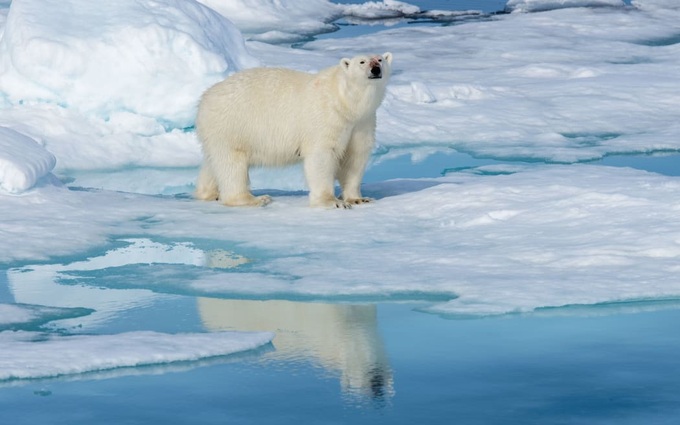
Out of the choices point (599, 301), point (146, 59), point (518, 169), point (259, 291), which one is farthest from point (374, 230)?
point (146, 59)

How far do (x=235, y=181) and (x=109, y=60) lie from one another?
265cm

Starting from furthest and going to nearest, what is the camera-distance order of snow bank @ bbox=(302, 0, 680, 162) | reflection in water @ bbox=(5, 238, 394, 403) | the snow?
snow bank @ bbox=(302, 0, 680, 162)
the snow
reflection in water @ bbox=(5, 238, 394, 403)

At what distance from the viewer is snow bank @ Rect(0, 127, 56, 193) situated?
6980mm

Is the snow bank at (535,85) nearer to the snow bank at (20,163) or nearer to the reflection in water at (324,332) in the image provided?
the snow bank at (20,163)

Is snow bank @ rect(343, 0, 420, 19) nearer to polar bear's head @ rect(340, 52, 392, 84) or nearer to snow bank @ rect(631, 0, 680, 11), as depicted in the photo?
snow bank @ rect(631, 0, 680, 11)

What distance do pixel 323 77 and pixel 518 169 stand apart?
2.13m

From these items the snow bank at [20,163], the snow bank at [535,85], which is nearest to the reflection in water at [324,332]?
the snow bank at [20,163]

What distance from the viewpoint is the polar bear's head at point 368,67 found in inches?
258

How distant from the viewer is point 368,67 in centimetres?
656

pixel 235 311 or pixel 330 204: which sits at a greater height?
pixel 235 311

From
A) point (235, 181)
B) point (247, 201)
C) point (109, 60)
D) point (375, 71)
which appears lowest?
point (247, 201)

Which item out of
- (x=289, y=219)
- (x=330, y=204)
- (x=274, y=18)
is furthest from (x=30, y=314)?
(x=274, y=18)

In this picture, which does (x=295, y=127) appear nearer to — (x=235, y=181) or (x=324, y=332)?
(x=235, y=181)

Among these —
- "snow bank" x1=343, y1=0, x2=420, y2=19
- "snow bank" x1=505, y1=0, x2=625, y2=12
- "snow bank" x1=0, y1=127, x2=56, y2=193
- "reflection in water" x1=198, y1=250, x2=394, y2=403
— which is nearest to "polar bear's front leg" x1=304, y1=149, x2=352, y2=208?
"snow bank" x1=0, y1=127, x2=56, y2=193
